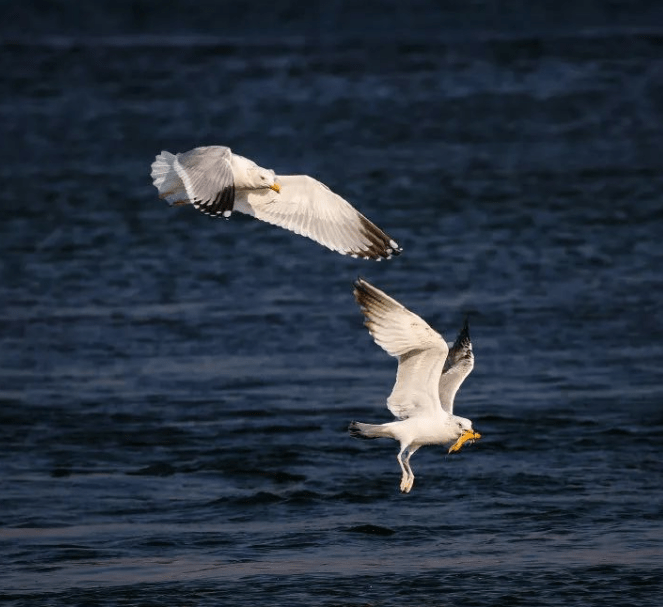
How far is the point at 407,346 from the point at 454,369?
0.81 meters

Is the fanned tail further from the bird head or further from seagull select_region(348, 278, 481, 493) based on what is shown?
seagull select_region(348, 278, 481, 493)

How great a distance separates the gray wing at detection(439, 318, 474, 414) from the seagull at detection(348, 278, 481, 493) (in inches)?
9.1

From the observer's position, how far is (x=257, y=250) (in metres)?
20.9

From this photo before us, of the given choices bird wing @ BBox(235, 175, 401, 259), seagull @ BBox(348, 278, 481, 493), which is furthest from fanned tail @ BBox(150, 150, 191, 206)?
seagull @ BBox(348, 278, 481, 493)

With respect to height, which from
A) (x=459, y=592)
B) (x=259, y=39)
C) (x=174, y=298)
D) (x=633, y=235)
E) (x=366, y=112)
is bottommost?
(x=459, y=592)

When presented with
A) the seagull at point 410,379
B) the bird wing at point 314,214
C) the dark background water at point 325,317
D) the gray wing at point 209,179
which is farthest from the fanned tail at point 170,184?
the dark background water at point 325,317

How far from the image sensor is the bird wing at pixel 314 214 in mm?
12352

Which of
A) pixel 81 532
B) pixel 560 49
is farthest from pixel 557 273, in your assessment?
pixel 560 49

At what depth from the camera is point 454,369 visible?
12.2 m

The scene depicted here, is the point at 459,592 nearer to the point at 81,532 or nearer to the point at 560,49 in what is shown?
the point at 81,532

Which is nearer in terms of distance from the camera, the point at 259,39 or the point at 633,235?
the point at 633,235

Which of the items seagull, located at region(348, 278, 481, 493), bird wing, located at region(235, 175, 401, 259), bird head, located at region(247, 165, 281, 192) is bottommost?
seagull, located at region(348, 278, 481, 493)

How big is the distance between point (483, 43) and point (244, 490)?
19.3m

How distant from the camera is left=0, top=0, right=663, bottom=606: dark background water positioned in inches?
495
